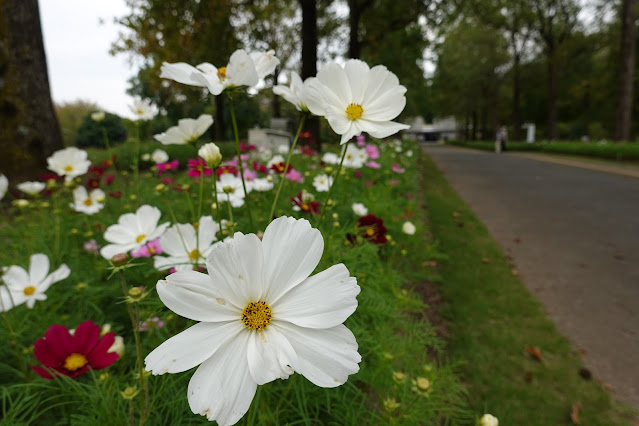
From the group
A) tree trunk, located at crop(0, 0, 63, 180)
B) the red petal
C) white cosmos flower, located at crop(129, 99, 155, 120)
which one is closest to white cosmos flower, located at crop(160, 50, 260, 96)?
the red petal

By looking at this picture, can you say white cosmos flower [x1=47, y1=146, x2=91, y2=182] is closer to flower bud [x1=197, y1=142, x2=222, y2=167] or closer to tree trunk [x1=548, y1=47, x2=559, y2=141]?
flower bud [x1=197, y1=142, x2=222, y2=167]

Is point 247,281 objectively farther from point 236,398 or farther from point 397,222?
point 397,222

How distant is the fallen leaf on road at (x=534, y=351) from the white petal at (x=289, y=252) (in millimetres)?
2061

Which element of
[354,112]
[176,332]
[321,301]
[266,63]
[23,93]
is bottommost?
[176,332]

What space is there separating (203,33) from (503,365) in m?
7.77

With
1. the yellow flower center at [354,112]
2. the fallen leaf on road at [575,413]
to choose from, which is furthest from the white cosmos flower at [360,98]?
the fallen leaf on road at [575,413]

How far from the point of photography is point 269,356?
460mm

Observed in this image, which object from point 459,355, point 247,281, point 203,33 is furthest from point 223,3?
point 247,281

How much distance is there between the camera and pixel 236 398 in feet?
1.51

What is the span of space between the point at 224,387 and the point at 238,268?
149mm

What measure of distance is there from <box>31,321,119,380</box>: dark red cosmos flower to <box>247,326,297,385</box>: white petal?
43cm

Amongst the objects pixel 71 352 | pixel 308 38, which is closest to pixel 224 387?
pixel 71 352

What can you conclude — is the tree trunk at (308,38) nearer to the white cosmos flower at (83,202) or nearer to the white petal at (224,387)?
the white cosmos flower at (83,202)

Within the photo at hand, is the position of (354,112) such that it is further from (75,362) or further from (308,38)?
(308,38)
